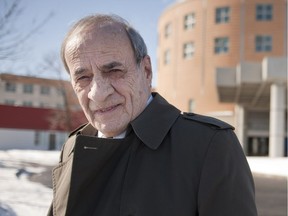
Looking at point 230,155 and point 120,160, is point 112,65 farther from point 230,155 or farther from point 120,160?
point 230,155

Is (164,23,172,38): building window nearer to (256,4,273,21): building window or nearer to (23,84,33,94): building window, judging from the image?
(256,4,273,21): building window

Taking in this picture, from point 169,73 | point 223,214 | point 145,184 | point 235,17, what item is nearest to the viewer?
point 223,214

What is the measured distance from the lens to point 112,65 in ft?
5.19

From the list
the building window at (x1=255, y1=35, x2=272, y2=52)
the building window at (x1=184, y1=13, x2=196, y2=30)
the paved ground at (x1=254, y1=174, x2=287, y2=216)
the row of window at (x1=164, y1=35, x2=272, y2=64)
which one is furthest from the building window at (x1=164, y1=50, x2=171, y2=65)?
the paved ground at (x1=254, y1=174, x2=287, y2=216)

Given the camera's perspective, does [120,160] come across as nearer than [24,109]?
Yes

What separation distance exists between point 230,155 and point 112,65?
23.6 inches

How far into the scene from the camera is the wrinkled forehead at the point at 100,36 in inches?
61.3

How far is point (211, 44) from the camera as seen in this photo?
34844 mm

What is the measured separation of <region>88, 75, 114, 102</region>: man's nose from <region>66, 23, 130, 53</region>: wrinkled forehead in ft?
0.43

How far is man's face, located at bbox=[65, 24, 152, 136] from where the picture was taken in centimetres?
157

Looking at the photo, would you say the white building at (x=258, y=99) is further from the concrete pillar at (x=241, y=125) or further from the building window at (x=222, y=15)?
the building window at (x=222, y=15)

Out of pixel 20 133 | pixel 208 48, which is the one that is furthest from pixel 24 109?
pixel 208 48

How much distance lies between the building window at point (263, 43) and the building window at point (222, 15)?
3228 millimetres

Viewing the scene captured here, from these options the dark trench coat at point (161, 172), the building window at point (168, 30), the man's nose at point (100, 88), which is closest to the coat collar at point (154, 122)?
the dark trench coat at point (161, 172)
